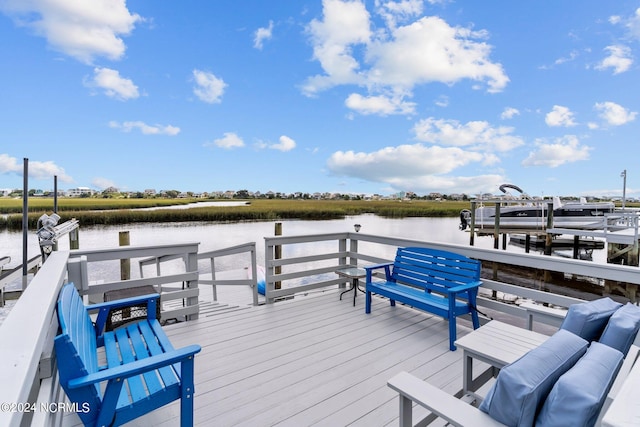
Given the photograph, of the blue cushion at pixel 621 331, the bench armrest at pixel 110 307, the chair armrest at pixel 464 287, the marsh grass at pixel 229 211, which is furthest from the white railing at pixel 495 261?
the marsh grass at pixel 229 211

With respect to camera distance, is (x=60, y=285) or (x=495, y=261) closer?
(x=60, y=285)

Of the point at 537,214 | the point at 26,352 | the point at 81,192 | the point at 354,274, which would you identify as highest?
the point at 81,192

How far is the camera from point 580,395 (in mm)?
934

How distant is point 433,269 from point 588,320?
1951mm

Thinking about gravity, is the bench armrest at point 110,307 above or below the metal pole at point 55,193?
below

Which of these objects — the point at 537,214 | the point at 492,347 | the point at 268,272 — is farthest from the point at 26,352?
the point at 537,214

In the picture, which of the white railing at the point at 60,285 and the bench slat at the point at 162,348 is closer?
the white railing at the point at 60,285

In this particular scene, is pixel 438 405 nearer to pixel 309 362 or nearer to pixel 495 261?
pixel 309 362

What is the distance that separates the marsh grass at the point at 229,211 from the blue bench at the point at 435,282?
752 centimetres

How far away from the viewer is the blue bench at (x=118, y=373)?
127cm

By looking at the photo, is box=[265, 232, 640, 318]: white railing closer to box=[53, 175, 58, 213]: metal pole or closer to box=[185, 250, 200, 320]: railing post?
box=[185, 250, 200, 320]: railing post

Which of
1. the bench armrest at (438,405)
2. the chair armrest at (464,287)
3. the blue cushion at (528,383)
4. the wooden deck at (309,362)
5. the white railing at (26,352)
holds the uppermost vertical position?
the white railing at (26,352)

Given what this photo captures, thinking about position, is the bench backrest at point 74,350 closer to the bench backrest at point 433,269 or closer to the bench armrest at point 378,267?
the bench armrest at point 378,267

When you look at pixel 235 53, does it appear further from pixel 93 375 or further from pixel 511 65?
pixel 93 375
